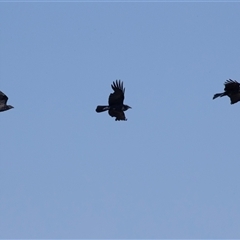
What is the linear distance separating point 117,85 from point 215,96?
446cm

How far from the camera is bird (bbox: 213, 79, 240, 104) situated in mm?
129500

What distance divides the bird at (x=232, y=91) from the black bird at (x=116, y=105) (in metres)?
4.21

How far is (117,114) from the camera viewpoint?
130 meters

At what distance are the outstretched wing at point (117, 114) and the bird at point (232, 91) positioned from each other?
14.1 ft

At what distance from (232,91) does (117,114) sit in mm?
5347

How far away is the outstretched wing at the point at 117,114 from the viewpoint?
427 feet

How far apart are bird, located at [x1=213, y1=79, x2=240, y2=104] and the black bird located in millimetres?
4213

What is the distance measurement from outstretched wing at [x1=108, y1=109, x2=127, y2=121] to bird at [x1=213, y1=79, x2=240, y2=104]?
169 inches

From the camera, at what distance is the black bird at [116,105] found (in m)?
130

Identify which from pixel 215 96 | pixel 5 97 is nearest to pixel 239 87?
pixel 215 96

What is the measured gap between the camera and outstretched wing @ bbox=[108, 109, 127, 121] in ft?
427

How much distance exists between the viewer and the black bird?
130 meters

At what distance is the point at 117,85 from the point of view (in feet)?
425

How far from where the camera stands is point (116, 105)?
13025 cm
